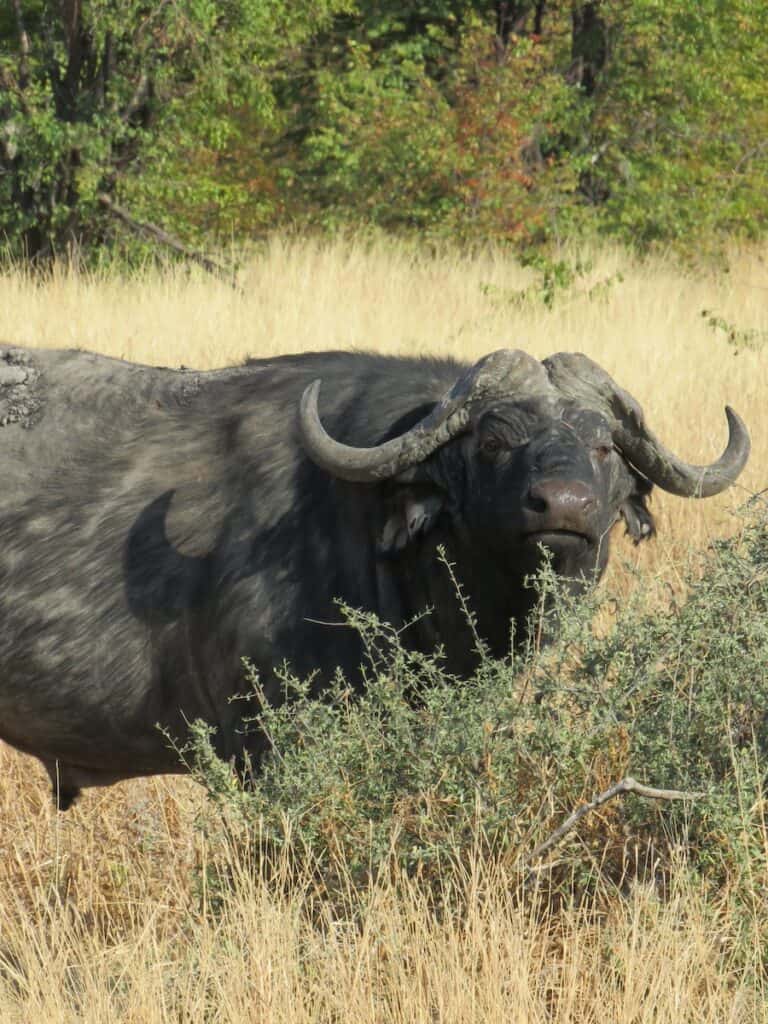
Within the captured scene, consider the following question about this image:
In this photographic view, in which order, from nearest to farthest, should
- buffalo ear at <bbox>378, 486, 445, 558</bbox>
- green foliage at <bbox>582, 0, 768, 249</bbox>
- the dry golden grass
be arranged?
the dry golden grass → buffalo ear at <bbox>378, 486, 445, 558</bbox> → green foliage at <bbox>582, 0, 768, 249</bbox>

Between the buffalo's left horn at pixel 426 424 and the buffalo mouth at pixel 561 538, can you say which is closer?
the buffalo mouth at pixel 561 538

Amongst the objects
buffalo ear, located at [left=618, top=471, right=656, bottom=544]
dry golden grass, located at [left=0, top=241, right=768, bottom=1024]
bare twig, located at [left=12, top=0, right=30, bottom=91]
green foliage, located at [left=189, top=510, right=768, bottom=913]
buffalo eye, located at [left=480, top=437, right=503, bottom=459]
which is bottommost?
dry golden grass, located at [left=0, top=241, right=768, bottom=1024]

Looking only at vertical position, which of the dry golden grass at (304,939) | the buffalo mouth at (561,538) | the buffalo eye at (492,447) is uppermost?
the buffalo eye at (492,447)

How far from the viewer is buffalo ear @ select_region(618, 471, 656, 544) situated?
4.70 m

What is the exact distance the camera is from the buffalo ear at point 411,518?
4.48m

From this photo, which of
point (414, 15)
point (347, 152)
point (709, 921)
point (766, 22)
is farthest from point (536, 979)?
point (414, 15)

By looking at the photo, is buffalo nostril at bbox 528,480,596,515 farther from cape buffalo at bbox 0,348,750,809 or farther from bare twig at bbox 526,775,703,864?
bare twig at bbox 526,775,703,864

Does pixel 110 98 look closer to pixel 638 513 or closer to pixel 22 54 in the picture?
pixel 22 54

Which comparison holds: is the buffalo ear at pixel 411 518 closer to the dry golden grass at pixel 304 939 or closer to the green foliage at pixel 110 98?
the dry golden grass at pixel 304 939

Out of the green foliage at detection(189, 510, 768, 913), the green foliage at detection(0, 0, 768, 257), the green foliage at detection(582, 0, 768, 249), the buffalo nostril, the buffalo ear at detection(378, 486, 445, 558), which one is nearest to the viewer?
the green foliage at detection(189, 510, 768, 913)

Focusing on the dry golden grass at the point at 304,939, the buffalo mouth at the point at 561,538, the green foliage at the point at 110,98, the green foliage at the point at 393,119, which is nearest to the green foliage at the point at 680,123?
the green foliage at the point at 393,119

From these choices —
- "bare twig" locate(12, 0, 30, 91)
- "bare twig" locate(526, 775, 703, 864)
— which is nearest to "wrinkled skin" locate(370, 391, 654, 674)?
"bare twig" locate(526, 775, 703, 864)

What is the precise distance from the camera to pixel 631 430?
463 cm

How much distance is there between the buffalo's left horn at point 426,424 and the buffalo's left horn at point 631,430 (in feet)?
0.31
